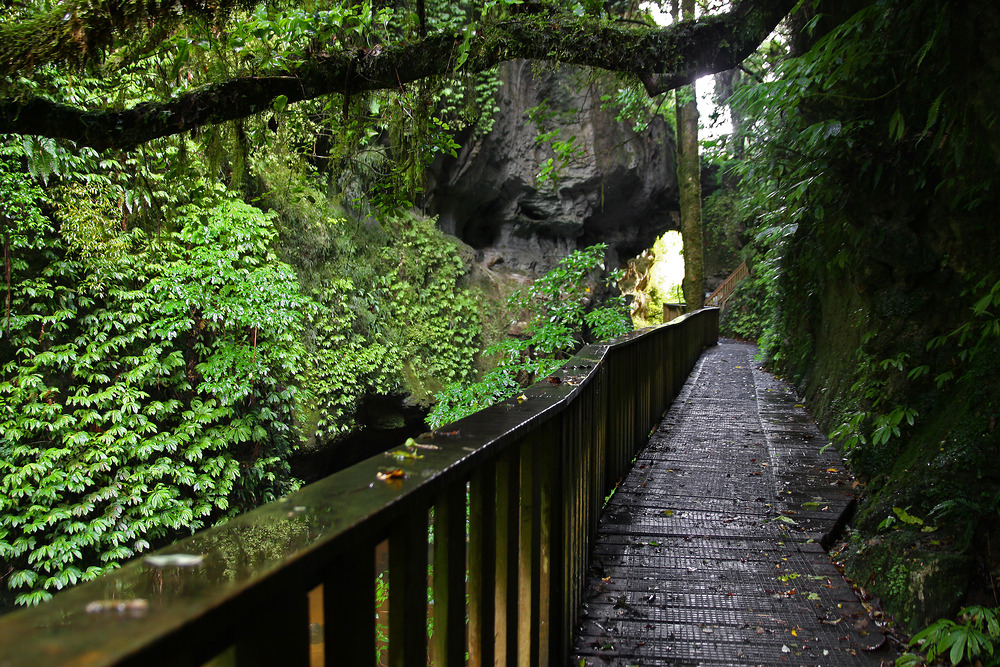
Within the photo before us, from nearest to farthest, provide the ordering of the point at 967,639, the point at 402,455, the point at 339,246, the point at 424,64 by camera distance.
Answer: the point at 402,455 < the point at 967,639 < the point at 424,64 < the point at 339,246

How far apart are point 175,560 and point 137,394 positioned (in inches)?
339

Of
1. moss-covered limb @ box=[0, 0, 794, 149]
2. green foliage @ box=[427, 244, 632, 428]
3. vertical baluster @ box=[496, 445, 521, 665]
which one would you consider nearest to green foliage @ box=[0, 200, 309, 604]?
green foliage @ box=[427, 244, 632, 428]

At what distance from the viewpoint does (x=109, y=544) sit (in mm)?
7664

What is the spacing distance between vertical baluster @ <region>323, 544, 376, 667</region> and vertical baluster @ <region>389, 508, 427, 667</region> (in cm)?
Result: 12

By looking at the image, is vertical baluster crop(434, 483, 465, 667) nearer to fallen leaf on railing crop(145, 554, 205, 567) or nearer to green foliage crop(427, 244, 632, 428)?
fallen leaf on railing crop(145, 554, 205, 567)

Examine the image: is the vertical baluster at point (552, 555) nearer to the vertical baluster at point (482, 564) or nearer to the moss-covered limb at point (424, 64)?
the vertical baluster at point (482, 564)

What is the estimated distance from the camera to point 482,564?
1.72 metres

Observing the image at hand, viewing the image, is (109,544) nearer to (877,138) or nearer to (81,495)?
(81,495)

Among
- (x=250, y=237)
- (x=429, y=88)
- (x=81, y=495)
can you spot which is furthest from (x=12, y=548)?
(x=429, y=88)

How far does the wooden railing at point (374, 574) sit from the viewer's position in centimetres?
67

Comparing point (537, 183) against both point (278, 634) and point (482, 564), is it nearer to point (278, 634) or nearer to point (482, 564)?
point (482, 564)

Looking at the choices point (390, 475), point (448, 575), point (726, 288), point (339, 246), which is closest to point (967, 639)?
point (448, 575)

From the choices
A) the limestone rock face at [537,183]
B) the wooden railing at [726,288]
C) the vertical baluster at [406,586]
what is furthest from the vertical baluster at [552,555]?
the wooden railing at [726,288]

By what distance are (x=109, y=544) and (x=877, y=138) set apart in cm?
950
